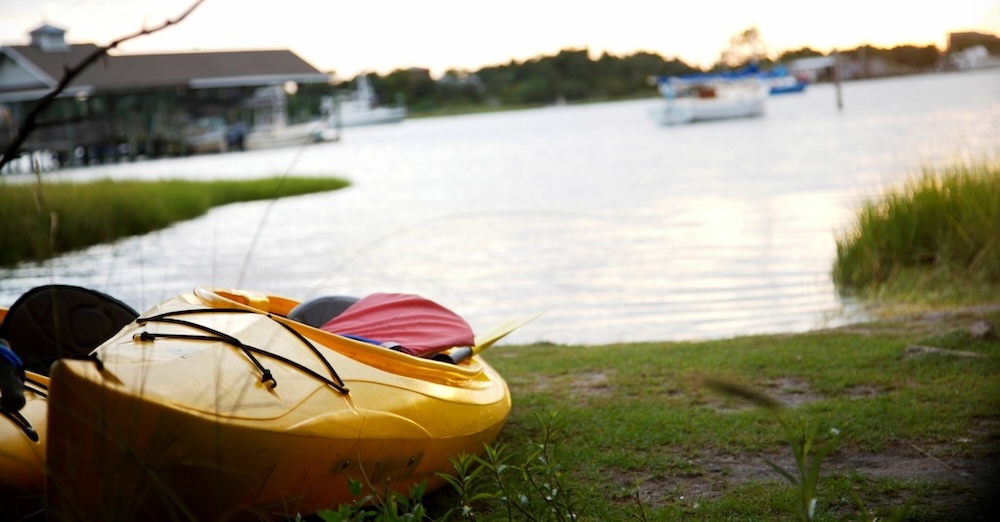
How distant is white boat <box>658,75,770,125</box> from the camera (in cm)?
5616

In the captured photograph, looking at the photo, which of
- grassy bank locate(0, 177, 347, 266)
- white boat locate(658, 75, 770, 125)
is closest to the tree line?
white boat locate(658, 75, 770, 125)

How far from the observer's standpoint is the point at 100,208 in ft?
51.5

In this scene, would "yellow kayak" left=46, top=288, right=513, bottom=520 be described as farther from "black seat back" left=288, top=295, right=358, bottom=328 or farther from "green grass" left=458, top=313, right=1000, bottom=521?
"black seat back" left=288, top=295, right=358, bottom=328

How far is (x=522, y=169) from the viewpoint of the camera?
1384 inches

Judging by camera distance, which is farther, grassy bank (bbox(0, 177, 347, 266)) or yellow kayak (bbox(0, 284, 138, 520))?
grassy bank (bbox(0, 177, 347, 266))

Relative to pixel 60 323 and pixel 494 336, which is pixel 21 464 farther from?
pixel 494 336

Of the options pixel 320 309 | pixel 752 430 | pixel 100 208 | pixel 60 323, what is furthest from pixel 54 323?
pixel 100 208

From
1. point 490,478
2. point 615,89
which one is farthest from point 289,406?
point 615,89

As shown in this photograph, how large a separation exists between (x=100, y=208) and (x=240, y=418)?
547 inches

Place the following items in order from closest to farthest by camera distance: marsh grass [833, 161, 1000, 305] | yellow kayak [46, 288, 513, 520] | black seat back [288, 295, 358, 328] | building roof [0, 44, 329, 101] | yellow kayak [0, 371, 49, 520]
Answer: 1. yellow kayak [46, 288, 513, 520]
2. yellow kayak [0, 371, 49, 520]
3. black seat back [288, 295, 358, 328]
4. marsh grass [833, 161, 1000, 305]
5. building roof [0, 44, 329, 101]

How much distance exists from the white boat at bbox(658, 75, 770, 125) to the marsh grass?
46352 millimetres

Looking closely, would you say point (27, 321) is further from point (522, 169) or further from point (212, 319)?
point (522, 169)

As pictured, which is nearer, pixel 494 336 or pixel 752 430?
pixel 752 430

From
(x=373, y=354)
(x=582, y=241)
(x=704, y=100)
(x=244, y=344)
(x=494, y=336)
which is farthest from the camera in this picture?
(x=704, y=100)
